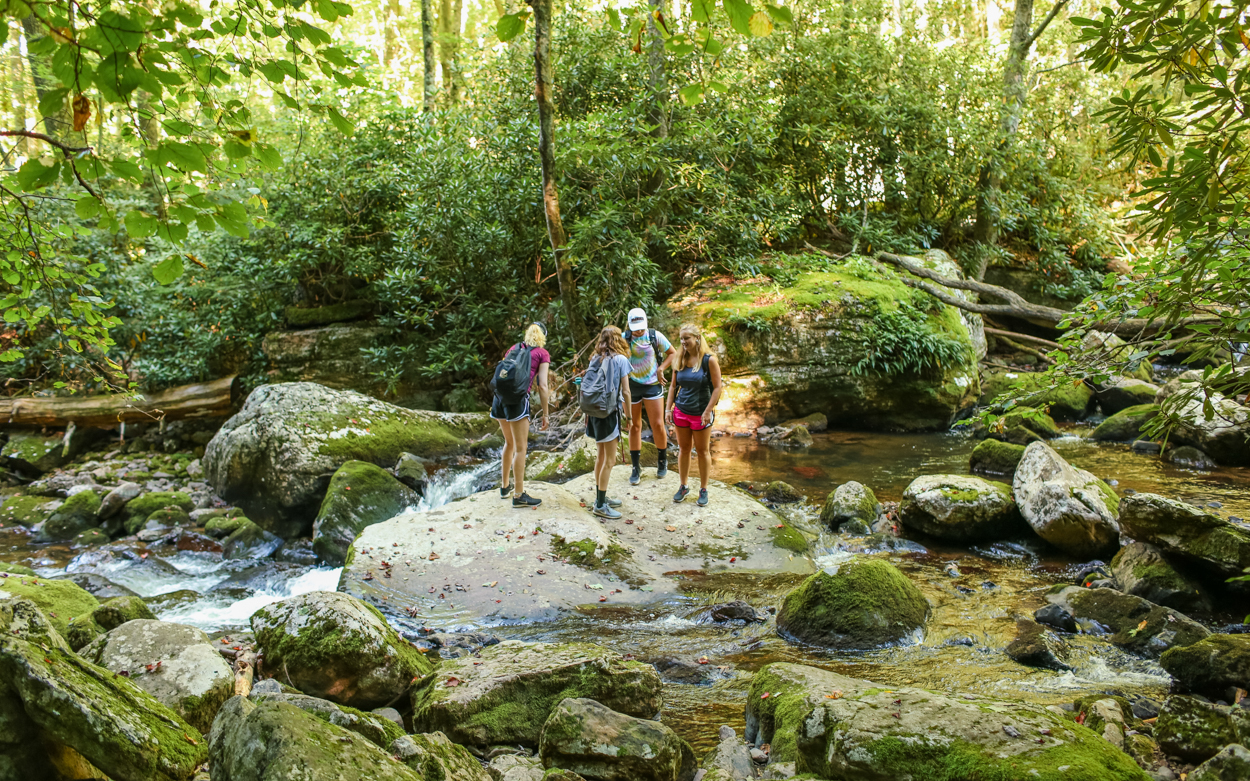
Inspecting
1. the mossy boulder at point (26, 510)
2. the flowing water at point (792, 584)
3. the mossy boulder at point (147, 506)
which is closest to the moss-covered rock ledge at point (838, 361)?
the flowing water at point (792, 584)

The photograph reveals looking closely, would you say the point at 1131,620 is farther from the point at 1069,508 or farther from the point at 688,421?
the point at 688,421

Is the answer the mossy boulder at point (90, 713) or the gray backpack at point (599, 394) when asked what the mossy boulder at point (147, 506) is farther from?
the mossy boulder at point (90, 713)

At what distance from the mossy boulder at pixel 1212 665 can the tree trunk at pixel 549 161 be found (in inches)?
335

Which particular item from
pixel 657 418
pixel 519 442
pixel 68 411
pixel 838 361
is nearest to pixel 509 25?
pixel 519 442

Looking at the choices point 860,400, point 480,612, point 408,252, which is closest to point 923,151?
point 860,400

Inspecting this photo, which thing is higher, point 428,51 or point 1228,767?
point 428,51

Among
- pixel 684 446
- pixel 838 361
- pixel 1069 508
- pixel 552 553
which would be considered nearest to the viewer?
pixel 552 553

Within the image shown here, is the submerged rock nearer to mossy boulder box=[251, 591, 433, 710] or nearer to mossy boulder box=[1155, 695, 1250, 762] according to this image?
mossy boulder box=[1155, 695, 1250, 762]

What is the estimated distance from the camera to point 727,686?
5.02 meters

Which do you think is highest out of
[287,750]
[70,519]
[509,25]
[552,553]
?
[509,25]

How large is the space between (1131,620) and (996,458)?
17.0 ft

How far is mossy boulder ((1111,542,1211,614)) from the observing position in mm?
5977

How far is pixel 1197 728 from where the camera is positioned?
3.69m

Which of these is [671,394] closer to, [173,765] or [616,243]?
[616,243]
